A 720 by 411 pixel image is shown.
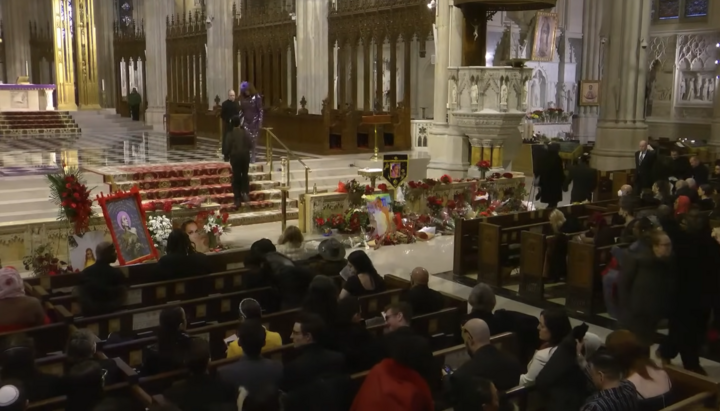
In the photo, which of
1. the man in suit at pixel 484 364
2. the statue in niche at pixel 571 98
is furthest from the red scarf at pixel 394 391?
the statue in niche at pixel 571 98

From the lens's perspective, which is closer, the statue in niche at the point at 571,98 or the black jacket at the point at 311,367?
the black jacket at the point at 311,367

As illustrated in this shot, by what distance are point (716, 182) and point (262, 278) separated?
8704mm

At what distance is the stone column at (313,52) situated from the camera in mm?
18766

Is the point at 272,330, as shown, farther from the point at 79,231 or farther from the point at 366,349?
the point at 79,231

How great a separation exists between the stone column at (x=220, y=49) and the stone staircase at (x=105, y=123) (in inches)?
130

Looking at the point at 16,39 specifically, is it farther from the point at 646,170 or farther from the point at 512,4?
the point at 646,170

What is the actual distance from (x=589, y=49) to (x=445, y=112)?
37.0 feet

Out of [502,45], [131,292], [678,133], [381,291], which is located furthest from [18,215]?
[678,133]

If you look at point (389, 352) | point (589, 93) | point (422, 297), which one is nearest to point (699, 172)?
point (422, 297)

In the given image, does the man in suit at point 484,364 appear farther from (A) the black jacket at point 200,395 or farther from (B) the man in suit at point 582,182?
(B) the man in suit at point 582,182

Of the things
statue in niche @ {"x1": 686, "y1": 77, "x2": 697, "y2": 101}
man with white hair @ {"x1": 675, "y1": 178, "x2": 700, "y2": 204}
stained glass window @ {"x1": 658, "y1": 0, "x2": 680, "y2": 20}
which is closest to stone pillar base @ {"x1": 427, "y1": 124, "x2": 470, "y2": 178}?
man with white hair @ {"x1": 675, "y1": 178, "x2": 700, "y2": 204}

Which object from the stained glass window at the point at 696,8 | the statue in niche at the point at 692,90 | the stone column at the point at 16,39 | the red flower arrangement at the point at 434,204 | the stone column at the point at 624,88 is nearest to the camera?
the red flower arrangement at the point at 434,204

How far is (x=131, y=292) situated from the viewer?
217 inches

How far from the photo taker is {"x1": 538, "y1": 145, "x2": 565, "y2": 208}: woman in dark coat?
1123cm
